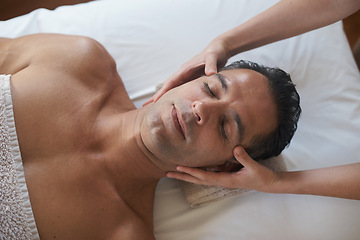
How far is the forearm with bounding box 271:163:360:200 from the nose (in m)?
0.40

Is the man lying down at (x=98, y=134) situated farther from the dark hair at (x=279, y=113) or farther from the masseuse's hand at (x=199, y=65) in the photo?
the masseuse's hand at (x=199, y=65)

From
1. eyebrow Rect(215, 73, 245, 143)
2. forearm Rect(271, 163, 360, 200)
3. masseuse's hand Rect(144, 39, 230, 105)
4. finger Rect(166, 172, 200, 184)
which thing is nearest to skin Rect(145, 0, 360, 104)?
masseuse's hand Rect(144, 39, 230, 105)

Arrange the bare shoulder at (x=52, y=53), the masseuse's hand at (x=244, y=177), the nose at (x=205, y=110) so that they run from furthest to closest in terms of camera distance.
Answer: the bare shoulder at (x=52, y=53), the masseuse's hand at (x=244, y=177), the nose at (x=205, y=110)

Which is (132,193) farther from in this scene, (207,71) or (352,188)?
(352,188)

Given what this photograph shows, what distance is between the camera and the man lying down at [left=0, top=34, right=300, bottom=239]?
1.19 meters

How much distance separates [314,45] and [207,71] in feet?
2.47

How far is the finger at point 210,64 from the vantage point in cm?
134

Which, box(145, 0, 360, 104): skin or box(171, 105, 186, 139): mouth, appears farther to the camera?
box(145, 0, 360, 104): skin

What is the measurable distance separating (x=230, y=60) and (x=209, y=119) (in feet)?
2.01

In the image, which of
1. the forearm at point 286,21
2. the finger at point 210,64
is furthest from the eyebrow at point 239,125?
the forearm at point 286,21

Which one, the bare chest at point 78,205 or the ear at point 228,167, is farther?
the ear at point 228,167

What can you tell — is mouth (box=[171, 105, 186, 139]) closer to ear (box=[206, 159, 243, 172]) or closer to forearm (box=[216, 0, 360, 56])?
ear (box=[206, 159, 243, 172])

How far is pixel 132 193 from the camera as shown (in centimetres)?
140

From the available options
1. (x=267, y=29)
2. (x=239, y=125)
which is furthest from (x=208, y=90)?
(x=267, y=29)
